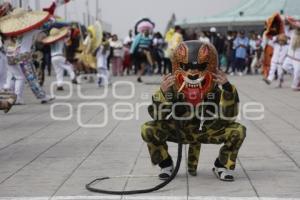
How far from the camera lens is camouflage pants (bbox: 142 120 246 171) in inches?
254

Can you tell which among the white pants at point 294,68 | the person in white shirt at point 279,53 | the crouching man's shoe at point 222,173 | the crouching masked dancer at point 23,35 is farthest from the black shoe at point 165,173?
the person in white shirt at point 279,53

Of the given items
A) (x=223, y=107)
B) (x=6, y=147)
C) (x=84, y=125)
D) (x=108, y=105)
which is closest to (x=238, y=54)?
(x=108, y=105)

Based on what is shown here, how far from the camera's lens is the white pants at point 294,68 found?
1762 cm

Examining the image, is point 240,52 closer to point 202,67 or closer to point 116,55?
point 116,55

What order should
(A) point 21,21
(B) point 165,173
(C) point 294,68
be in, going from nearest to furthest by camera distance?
(B) point 165,173
(A) point 21,21
(C) point 294,68

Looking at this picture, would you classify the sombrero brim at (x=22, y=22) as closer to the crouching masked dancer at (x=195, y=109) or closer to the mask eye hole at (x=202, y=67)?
the crouching masked dancer at (x=195, y=109)

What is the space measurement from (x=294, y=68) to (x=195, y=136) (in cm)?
1170

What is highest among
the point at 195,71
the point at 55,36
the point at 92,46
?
the point at 55,36

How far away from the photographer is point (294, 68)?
17.8 m

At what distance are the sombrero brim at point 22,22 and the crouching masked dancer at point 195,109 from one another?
6505 millimetres

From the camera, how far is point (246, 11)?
51.3 meters

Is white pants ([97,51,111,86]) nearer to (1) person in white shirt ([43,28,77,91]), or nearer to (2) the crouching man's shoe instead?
(1) person in white shirt ([43,28,77,91])

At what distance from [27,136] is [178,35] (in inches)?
581

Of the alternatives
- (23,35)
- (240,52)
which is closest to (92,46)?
(23,35)
